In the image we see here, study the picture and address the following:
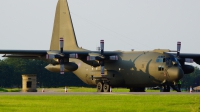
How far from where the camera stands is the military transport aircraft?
183 feet

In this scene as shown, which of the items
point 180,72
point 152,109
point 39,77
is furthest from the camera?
point 39,77

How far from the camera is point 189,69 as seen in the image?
202 ft

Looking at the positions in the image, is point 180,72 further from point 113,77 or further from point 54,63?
point 54,63

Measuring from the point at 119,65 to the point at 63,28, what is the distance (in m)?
13.8

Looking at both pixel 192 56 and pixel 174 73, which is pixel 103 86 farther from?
pixel 192 56

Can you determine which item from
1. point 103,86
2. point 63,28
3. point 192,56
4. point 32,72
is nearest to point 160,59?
point 103,86

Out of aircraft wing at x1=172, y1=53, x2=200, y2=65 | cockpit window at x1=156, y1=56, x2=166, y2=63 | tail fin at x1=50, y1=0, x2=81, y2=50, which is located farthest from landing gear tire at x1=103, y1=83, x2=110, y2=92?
tail fin at x1=50, y1=0, x2=81, y2=50

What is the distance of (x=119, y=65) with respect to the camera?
5909 cm

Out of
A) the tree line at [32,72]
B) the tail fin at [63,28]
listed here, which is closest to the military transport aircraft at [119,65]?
the tail fin at [63,28]

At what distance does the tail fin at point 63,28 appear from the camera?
227 feet

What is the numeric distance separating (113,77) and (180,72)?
328 inches

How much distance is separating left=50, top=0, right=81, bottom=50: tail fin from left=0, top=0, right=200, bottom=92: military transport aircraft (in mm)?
5961

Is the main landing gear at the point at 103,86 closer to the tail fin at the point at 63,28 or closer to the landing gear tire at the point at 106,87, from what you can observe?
the landing gear tire at the point at 106,87

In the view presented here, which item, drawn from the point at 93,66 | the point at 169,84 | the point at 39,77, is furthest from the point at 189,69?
the point at 39,77
